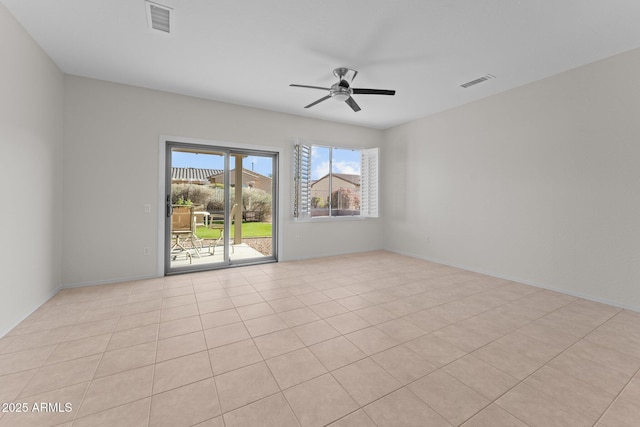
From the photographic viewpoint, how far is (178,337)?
232 cm

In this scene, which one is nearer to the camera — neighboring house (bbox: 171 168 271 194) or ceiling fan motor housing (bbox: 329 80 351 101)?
ceiling fan motor housing (bbox: 329 80 351 101)

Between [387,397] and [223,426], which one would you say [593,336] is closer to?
[387,397]

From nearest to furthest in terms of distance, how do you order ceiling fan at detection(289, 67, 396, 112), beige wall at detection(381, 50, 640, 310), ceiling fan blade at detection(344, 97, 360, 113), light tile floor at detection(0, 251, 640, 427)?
1. light tile floor at detection(0, 251, 640, 427)
2. beige wall at detection(381, 50, 640, 310)
3. ceiling fan at detection(289, 67, 396, 112)
4. ceiling fan blade at detection(344, 97, 360, 113)

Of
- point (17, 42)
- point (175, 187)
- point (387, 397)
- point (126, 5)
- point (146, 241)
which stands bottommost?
point (387, 397)

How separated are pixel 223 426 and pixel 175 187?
12.4ft

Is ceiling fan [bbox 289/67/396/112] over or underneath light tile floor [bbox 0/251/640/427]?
over

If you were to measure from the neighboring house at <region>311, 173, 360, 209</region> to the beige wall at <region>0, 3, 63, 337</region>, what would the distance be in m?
3.98

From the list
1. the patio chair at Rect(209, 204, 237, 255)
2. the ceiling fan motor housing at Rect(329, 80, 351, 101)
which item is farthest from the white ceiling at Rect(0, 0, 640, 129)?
the patio chair at Rect(209, 204, 237, 255)

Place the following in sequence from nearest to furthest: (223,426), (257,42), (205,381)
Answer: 1. (223,426)
2. (205,381)
3. (257,42)

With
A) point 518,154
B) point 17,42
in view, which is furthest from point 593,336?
point 17,42

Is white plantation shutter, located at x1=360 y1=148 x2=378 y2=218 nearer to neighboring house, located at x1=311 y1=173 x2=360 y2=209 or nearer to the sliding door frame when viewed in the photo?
neighboring house, located at x1=311 y1=173 x2=360 y2=209

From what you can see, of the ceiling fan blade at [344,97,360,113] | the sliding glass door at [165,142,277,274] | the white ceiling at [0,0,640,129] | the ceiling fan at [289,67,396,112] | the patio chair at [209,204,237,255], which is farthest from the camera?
the patio chair at [209,204,237,255]

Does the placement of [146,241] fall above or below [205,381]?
above

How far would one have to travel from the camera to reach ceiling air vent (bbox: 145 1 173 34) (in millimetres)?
2340
